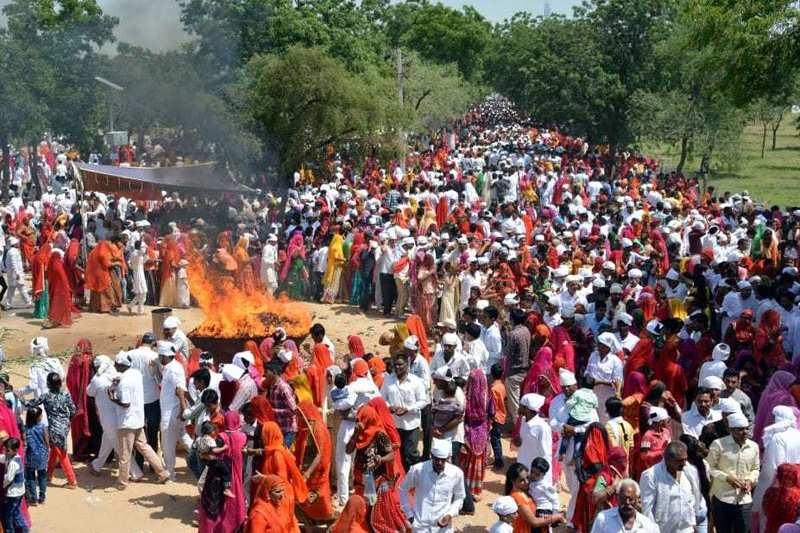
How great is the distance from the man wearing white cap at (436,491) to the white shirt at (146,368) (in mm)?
3542

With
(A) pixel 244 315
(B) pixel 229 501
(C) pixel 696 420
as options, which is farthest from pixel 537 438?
(A) pixel 244 315

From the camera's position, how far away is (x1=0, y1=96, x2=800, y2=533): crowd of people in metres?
7.75

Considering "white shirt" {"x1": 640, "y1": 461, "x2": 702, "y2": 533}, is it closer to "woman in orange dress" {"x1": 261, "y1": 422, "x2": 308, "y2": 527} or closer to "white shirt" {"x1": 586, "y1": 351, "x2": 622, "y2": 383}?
"woman in orange dress" {"x1": 261, "y1": 422, "x2": 308, "y2": 527}

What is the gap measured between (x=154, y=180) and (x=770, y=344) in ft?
49.0

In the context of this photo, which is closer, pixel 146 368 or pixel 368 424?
pixel 368 424

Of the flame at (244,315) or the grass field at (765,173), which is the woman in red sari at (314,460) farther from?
the grass field at (765,173)

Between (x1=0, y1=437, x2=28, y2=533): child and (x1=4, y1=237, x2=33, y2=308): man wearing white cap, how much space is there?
935 centimetres

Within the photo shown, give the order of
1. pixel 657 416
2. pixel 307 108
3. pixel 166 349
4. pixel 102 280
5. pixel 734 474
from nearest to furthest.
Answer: pixel 734 474 → pixel 657 416 → pixel 166 349 → pixel 102 280 → pixel 307 108

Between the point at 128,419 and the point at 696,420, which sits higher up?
the point at 696,420

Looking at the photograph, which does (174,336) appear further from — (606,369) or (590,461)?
(590,461)

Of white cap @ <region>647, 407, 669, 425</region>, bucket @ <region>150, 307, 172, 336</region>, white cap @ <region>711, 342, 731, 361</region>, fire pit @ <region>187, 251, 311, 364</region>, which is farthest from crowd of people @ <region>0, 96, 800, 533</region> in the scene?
bucket @ <region>150, 307, 172, 336</region>

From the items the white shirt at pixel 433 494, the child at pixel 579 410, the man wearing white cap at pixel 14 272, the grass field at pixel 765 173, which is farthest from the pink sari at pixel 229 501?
the grass field at pixel 765 173

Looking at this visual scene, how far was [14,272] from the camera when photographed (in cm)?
1775

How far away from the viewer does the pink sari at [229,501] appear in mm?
7875
